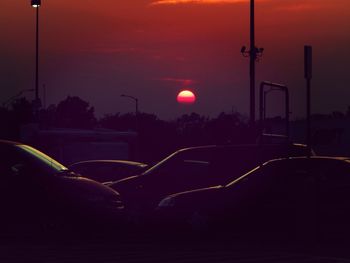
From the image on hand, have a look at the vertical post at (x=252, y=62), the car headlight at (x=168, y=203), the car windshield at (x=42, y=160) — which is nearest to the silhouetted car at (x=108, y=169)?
the vertical post at (x=252, y=62)

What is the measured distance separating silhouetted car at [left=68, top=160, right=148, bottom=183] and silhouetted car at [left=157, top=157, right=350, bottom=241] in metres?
11.1

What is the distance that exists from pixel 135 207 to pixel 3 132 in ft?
197

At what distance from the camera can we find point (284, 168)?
54.8ft

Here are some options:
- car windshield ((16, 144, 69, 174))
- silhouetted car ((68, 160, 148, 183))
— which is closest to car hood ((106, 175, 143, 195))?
car windshield ((16, 144, 69, 174))

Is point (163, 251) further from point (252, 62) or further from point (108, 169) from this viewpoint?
point (252, 62)

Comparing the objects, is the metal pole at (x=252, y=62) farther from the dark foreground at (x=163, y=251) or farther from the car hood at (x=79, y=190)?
the dark foreground at (x=163, y=251)

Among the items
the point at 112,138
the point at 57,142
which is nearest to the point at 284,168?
the point at 57,142

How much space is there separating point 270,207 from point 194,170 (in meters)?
2.99

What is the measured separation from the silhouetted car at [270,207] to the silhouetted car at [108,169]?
11.1 meters

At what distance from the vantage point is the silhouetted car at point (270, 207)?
15.9 meters

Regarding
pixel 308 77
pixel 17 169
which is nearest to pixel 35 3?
pixel 17 169

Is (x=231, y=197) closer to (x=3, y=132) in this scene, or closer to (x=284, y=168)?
(x=284, y=168)

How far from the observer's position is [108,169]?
92.9 ft

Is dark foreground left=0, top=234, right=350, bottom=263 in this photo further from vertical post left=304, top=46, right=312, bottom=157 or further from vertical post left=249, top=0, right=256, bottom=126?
vertical post left=249, top=0, right=256, bottom=126
